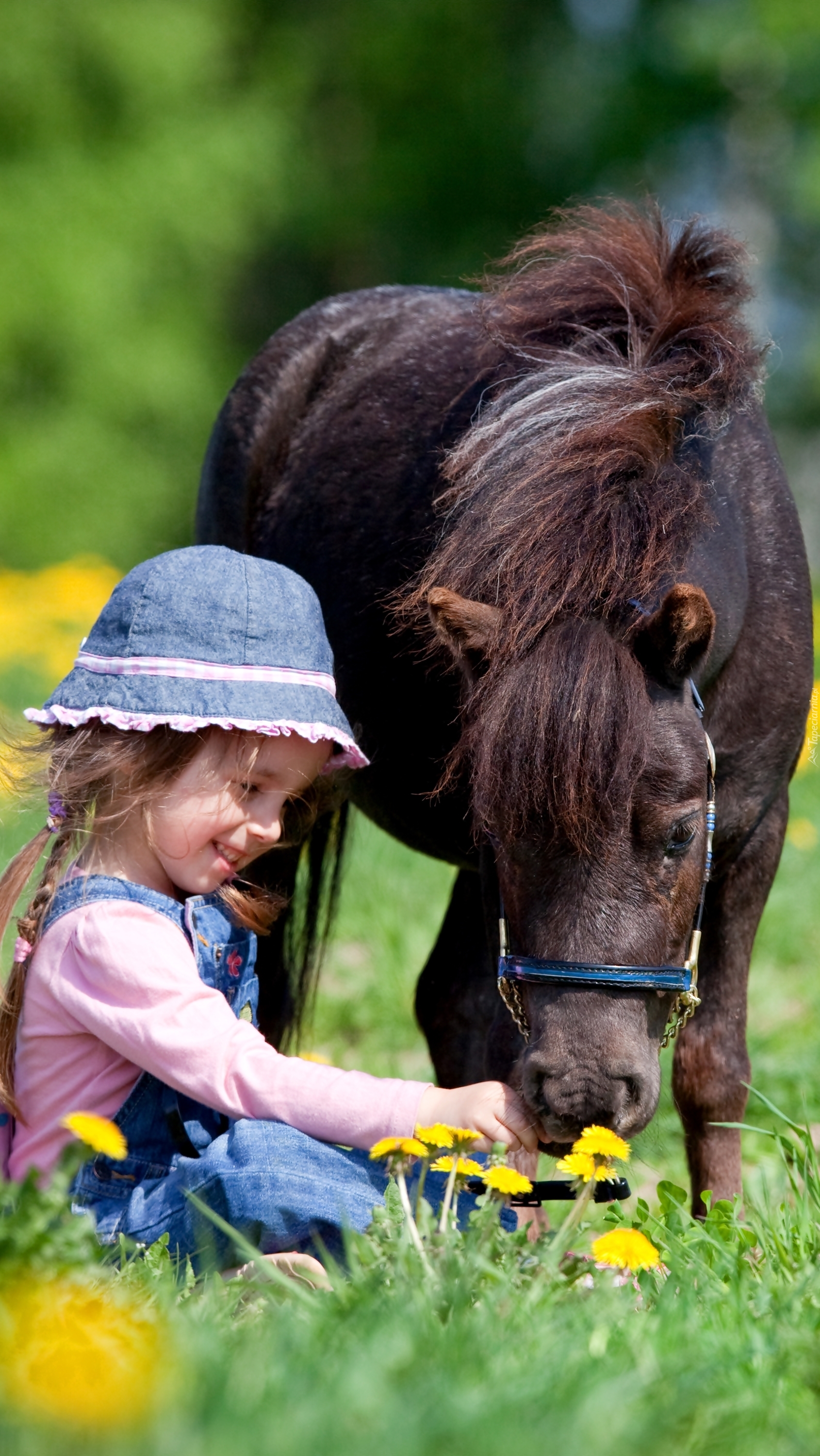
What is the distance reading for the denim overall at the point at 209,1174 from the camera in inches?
95.5

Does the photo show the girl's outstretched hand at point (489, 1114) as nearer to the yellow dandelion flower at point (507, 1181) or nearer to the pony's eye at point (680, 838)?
the yellow dandelion flower at point (507, 1181)

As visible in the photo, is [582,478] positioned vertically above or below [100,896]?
above

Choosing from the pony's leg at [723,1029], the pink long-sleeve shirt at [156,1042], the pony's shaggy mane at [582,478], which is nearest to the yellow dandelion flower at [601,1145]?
the pink long-sleeve shirt at [156,1042]

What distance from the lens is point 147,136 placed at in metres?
22.0

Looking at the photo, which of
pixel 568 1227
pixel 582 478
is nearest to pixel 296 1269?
pixel 568 1227

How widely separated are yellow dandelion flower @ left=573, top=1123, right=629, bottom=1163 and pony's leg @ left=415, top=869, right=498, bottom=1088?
5.49 feet

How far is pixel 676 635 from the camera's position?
8.02 feet

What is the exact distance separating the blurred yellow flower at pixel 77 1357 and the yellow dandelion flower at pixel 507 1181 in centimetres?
54

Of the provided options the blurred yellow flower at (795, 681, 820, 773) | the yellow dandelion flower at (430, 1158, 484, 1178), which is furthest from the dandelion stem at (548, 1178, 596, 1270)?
the blurred yellow flower at (795, 681, 820, 773)

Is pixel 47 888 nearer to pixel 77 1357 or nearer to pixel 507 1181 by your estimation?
pixel 507 1181

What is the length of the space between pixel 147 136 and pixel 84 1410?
2315 centimetres

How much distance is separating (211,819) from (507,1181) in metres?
0.89

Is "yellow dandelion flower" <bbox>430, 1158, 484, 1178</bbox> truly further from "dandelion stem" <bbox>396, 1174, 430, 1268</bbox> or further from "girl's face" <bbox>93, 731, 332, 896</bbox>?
"girl's face" <bbox>93, 731, 332, 896</bbox>

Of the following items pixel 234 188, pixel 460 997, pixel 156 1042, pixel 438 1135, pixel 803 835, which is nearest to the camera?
pixel 438 1135
